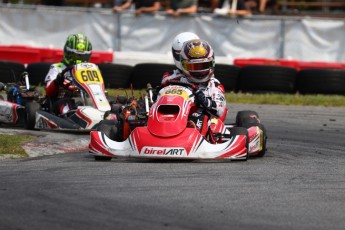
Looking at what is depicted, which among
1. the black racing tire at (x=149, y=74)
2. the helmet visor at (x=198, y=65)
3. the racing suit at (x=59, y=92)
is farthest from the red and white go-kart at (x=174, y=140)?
the black racing tire at (x=149, y=74)

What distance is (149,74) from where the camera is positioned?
15516mm

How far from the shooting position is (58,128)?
1132 cm

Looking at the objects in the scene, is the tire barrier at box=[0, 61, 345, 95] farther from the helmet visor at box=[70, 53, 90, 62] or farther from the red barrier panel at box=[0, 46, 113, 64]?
the helmet visor at box=[70, 53, 90, 62]

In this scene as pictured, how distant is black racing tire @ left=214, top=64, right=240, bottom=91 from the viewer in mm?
15633

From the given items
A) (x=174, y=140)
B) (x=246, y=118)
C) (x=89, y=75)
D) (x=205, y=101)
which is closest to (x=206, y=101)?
(x=205, y=101)

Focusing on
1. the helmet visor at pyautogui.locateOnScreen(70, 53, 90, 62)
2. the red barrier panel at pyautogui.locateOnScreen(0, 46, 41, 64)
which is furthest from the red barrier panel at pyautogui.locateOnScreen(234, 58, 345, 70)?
the helmet visor at pyautogui.locateOnScreen(70, 53, 90, 62)

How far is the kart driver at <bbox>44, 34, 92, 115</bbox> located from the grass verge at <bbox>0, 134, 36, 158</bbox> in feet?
5.12

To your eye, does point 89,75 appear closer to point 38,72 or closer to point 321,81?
point 38,72

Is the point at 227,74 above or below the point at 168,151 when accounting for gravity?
below

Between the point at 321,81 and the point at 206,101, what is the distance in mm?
6694

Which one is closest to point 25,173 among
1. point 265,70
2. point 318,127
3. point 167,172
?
point 167,172

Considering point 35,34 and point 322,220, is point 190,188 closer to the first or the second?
point 322,220

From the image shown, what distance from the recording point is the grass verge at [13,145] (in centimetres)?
910

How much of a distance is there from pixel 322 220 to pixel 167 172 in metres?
2.02
